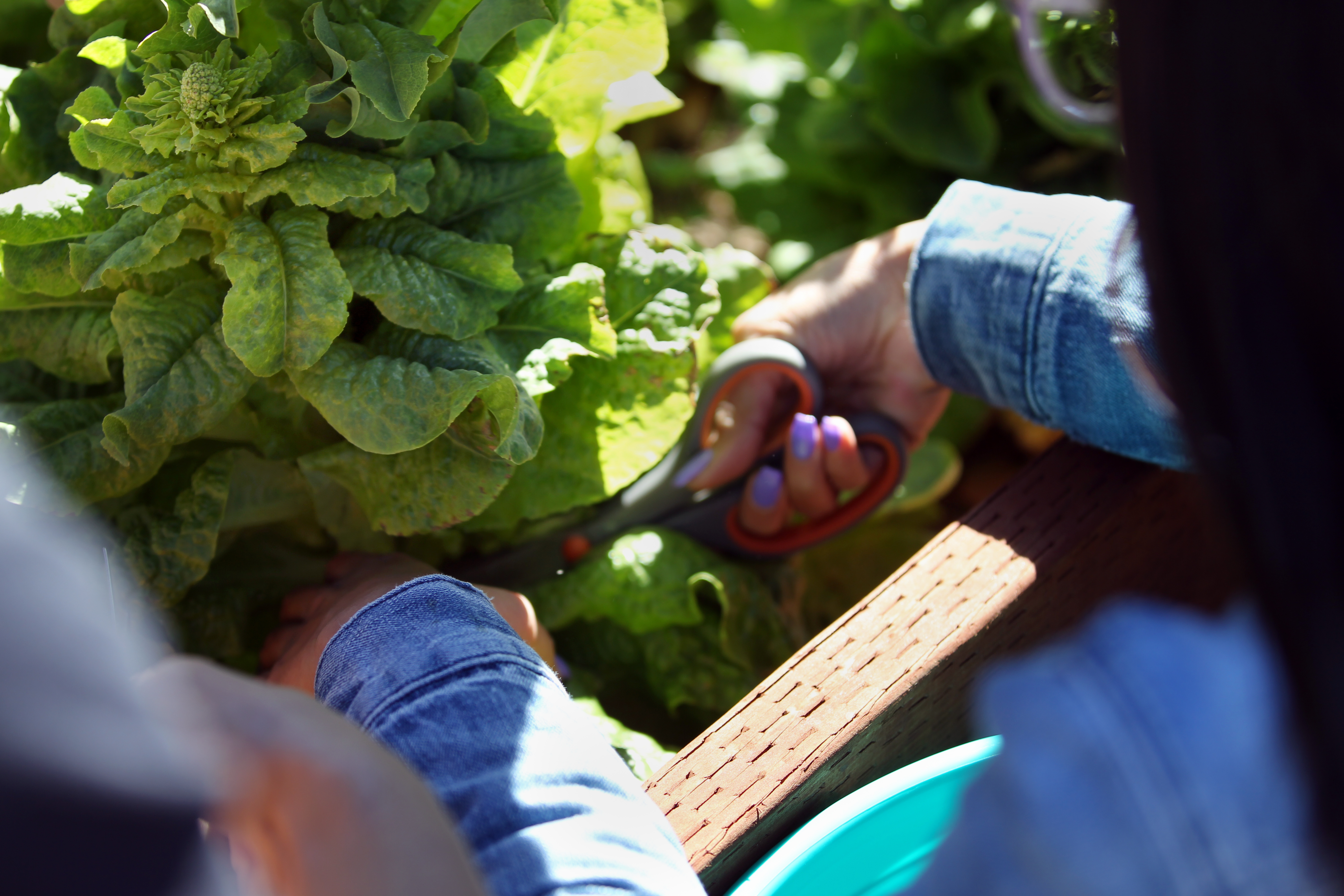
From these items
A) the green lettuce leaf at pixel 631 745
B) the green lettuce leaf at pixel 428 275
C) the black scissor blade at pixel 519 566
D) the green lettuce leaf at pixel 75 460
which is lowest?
the green lettuce leaf at pixel 631 745

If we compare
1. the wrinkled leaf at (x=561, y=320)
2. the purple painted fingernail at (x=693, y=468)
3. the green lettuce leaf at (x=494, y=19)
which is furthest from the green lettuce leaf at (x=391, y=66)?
the purple painted fingernail at (x=693, y=468)

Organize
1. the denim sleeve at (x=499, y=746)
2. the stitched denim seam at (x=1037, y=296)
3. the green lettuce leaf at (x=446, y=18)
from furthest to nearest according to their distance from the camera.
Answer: the stitched denim seam at (x=1037, y=296) < the green lettuce leaf at (x=446, y=18) < the denim sleeve at (x=499, y=746)

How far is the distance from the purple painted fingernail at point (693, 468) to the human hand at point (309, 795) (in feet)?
1.80

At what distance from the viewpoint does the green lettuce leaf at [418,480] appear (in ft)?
2.72

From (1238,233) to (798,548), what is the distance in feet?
2.35

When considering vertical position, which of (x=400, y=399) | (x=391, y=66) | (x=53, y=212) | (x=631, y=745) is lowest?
(x=631, y=745)

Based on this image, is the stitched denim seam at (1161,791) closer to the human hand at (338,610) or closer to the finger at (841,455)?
the human hand at (338,610)

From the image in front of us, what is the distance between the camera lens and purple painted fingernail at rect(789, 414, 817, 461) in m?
0.99

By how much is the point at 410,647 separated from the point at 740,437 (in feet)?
1.52

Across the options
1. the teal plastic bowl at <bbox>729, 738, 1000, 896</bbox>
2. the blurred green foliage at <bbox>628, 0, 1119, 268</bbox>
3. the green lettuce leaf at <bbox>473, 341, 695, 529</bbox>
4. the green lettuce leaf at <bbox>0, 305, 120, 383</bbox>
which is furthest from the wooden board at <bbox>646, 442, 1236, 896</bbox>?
the blurred green foliage at <bbox>628, 0, 1119, 268</bbox>

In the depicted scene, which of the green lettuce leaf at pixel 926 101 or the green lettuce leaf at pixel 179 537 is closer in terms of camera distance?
the green lettuce leaf at pixel 179 537

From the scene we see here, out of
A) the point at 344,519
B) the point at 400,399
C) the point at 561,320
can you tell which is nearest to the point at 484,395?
the point at 400,399

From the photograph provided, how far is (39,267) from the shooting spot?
78cm

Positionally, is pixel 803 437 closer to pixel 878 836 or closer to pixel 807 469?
pixel 807 469
